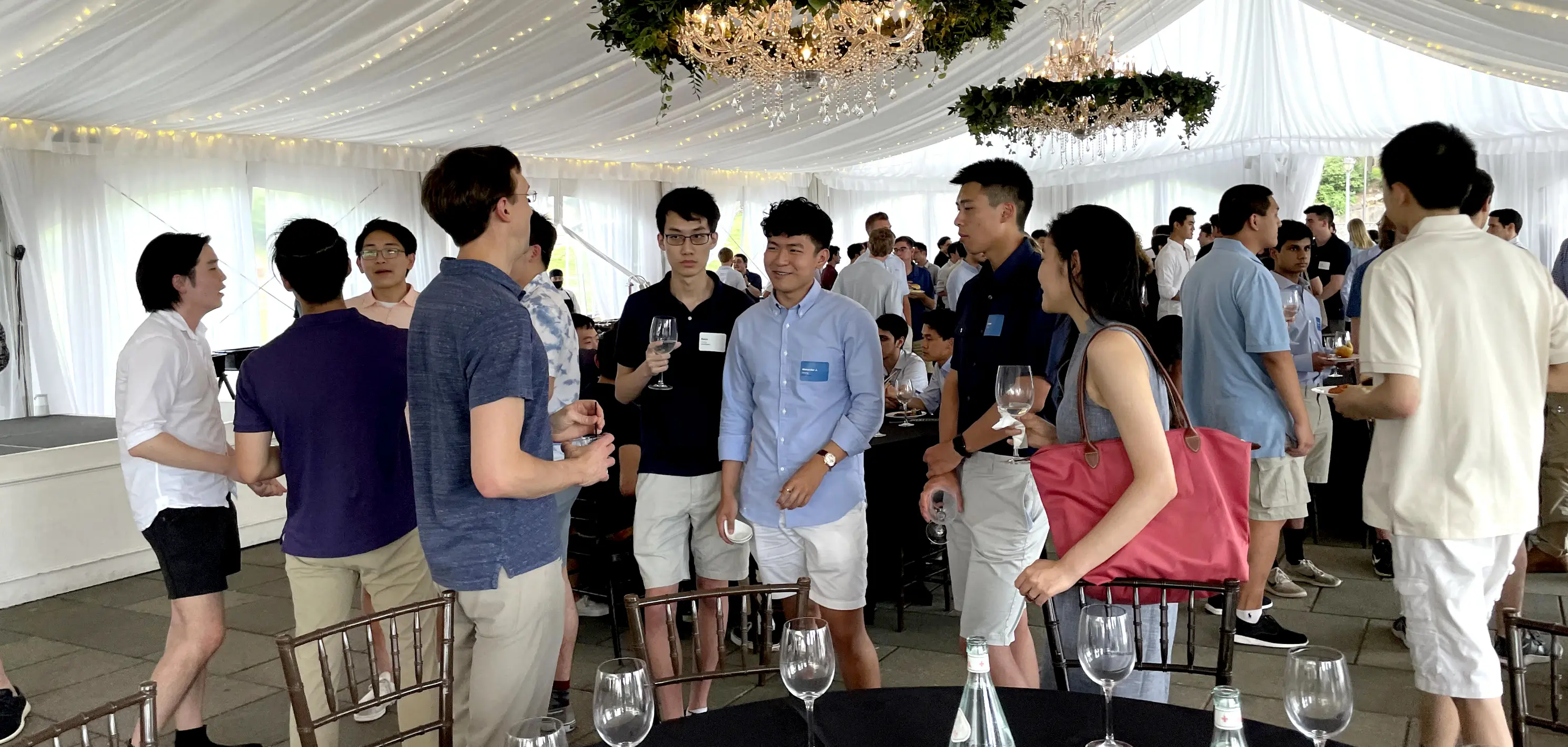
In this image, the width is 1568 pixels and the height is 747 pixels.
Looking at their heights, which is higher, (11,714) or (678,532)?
(678,532)

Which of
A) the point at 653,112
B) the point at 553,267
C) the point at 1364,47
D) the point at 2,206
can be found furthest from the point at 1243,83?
the point at 2,206

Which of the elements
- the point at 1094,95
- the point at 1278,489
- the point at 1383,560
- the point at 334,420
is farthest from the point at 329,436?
the point at 1094,95

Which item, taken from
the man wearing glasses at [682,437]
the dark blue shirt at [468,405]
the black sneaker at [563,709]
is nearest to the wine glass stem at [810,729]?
the dark blue shirt at [468,405]

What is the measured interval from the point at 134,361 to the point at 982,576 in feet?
8.13

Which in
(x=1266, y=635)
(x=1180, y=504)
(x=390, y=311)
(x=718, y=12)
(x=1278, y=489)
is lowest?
(x=1266, y=635)

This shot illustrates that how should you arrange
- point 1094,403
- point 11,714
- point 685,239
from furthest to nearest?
point 11,714 < point 685,239 < point 1094,403

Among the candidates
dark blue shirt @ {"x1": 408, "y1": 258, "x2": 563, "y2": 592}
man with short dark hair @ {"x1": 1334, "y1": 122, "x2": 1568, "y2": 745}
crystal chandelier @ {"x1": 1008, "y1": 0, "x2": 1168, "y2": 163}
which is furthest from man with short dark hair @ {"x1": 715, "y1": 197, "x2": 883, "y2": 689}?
crystal chandelier @ {"x1": 1008, "y1": 0, "x2": 1168, "y2": 163}

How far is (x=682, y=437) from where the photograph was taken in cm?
327

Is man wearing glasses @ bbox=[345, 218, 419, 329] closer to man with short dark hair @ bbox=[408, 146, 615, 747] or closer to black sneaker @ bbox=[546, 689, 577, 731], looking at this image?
black sneaker @ bbox=[546, 689, 577, 731]

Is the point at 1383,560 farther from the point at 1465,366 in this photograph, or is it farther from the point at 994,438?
the point at 994,438

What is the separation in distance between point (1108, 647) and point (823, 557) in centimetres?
157

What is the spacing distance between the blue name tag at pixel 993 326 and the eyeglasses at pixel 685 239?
88cm

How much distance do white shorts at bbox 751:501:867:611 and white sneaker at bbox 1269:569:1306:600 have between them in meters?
2.57

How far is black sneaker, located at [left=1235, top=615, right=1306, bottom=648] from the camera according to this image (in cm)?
404
